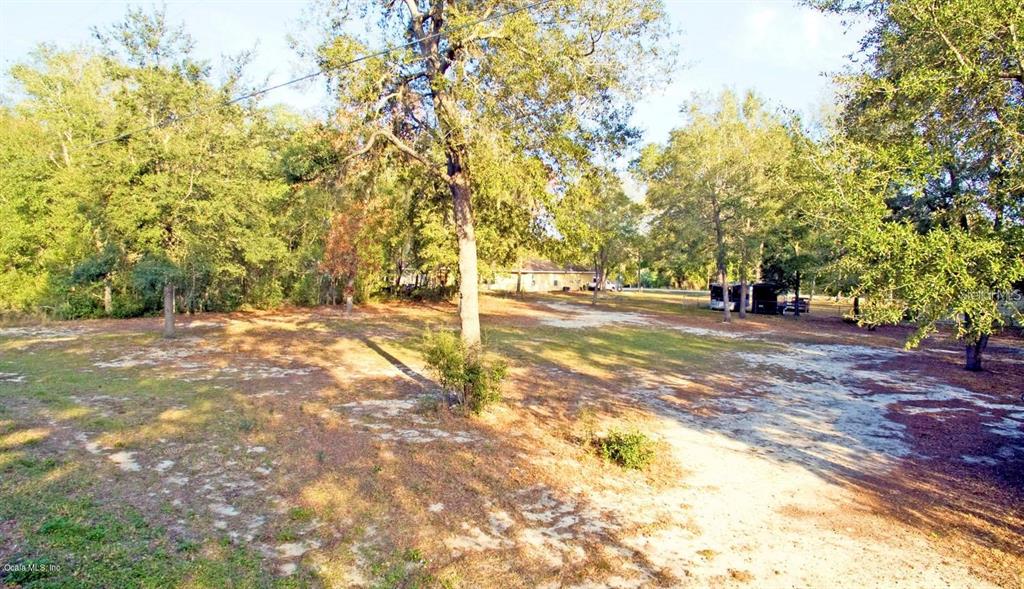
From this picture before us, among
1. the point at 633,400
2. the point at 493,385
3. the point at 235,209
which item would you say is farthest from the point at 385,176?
the point at 633,400

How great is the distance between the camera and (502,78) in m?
9.73

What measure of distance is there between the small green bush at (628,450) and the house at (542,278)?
144 ft

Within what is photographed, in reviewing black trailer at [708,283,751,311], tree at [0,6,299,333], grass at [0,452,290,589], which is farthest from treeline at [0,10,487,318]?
black trailer at [708,283,751,311]

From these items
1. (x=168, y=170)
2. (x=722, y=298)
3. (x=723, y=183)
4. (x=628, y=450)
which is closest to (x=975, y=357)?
(x=628, y=450)

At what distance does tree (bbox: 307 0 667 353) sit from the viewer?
9602 millimetres

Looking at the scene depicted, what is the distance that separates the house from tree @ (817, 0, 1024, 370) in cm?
4551

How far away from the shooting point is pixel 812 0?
7207mm

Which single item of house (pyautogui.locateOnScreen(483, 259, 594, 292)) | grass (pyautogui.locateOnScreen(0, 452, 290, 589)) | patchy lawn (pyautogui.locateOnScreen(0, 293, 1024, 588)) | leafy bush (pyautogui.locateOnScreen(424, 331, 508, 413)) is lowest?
patchy lawn (pyautogui.locateOnScreen(0, 293, 1024, 588))

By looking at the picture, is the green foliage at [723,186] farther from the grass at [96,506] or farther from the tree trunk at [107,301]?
the tree trunk at [107,301]

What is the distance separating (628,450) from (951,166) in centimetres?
543

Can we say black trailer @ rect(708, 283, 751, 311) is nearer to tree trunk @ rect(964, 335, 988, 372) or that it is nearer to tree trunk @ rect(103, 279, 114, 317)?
tree trunk @ rect(964, 335, 988, 372)

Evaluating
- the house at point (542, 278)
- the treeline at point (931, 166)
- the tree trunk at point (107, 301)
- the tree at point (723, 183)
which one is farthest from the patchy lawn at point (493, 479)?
the house at point (542, 278)

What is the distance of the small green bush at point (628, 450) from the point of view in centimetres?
673

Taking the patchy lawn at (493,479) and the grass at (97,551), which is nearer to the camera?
the grass at (97,551)
